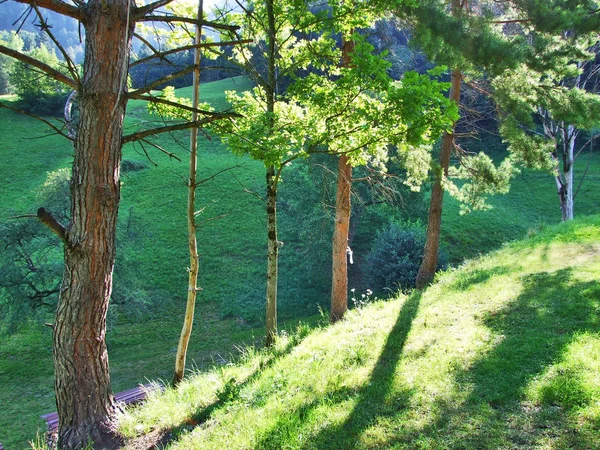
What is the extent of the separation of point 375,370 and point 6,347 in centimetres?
1605

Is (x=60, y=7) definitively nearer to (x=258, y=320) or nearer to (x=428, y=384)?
(x=428, y=384)

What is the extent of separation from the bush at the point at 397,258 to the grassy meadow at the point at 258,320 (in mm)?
2035

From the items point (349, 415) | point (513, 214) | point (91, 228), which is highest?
Result: point (91, 228)

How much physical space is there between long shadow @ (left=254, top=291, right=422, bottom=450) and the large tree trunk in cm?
173

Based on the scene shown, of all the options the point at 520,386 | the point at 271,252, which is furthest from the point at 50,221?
the point at 520,386

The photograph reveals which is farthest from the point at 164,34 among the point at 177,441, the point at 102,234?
the point at 177,441

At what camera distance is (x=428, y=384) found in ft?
14.1

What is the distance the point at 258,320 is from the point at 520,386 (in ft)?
47.8

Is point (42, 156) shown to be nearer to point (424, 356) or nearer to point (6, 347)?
point (6, 347)

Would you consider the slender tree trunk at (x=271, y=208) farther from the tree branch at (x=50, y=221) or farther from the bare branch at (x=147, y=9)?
the tree branch at (x=50, y=221)

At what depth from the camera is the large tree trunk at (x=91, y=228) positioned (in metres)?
4.05

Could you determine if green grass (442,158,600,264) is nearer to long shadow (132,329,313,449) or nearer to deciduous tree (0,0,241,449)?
long shadow (132,329,313,449)

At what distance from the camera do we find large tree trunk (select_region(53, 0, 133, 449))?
4.05m

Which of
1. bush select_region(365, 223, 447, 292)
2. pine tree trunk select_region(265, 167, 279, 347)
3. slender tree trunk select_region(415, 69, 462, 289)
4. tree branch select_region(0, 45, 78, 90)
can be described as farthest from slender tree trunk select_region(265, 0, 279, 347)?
bush select_region(365, 223, 447, 292)
